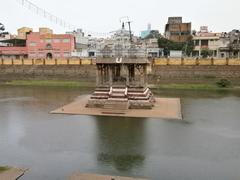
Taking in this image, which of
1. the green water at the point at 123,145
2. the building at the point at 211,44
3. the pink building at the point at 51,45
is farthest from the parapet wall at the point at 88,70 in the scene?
the building at the point at 211,44

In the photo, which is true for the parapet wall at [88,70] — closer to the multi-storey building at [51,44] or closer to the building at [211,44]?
the multi-storey building at [51,44]

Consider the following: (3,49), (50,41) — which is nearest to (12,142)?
(50,41)

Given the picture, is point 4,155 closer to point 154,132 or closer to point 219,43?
point 154,132

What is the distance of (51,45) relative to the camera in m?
67.2

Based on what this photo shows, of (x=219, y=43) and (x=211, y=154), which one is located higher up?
(x=219, y=43)

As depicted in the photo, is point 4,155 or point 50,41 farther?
point 50,41

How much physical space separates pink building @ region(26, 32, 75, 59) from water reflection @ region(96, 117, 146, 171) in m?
45.7

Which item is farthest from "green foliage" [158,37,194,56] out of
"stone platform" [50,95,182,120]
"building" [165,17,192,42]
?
"stone platform" [50,95,182,120]

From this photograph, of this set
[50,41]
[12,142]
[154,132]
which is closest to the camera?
[12,142]

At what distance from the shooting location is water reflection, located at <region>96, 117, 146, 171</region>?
14298 mm

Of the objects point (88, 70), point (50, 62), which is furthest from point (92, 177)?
point (50, 62)

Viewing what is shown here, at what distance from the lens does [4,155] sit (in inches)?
595

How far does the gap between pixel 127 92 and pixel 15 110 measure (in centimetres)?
927

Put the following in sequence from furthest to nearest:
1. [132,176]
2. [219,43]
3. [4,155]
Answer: [219,43]
[4,155]
[132,176]
